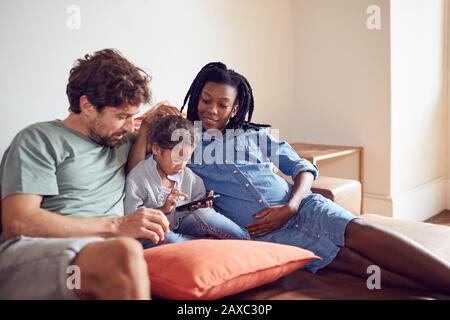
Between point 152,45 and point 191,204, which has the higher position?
point 152,45

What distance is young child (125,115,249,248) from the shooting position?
5.42ft

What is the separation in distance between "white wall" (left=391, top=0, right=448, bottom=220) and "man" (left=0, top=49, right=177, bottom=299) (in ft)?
6.25

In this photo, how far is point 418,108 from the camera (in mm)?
3354

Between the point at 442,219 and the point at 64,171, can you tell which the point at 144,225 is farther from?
the point at 442,219

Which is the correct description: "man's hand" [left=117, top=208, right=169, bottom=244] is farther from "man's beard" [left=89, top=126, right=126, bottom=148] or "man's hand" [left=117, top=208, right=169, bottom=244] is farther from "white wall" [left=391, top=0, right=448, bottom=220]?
"white wall" [left=391, top=0, right=448, bottom=220]

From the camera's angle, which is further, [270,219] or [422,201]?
[422,201]

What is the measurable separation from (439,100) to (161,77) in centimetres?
206

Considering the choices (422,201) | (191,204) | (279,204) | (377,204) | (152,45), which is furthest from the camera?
(422,201)

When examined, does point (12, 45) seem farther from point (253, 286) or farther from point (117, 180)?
point (253, 286)

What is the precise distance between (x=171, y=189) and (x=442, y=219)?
248 cm

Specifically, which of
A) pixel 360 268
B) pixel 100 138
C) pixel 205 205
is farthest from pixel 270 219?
pixel 100 138

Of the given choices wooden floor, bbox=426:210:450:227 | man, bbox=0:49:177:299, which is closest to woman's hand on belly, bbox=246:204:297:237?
man, bbox=0:49:177:299

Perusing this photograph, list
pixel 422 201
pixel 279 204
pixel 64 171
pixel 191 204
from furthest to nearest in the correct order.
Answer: pixel 422 201
pixel 279 204
pixel 191 204
pixel 64 171
